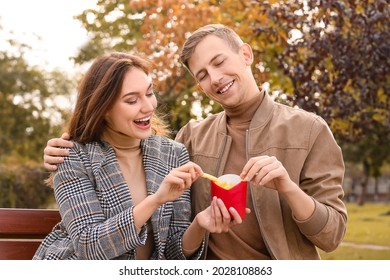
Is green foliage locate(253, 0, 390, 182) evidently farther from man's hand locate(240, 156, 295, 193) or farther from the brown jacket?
man's hand locate(240, 156, 295, 193)

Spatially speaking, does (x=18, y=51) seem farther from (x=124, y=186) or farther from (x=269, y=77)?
(x=124, y=186)

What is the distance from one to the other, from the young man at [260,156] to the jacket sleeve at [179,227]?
0.32 ft

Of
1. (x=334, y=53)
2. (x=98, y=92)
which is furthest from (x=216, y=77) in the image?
(x=334, y=53)

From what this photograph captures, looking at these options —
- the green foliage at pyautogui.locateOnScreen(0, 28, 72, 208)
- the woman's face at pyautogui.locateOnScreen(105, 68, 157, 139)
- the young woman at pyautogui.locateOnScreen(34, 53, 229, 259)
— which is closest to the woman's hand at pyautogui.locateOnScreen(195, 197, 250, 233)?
the young woman at pyautogui.locateOnScreen(34, 53, 229, 259)

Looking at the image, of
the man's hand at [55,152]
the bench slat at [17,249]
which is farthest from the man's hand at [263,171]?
the bench slat at [17,249]

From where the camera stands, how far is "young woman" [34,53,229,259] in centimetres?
312

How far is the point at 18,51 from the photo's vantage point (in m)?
25.6

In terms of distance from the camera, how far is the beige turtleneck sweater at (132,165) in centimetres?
340

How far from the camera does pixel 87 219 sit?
10.4 ft

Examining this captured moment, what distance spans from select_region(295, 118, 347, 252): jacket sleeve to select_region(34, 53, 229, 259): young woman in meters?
0.48

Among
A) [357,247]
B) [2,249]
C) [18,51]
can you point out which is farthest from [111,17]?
[18,51]

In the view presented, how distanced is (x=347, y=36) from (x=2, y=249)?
14.0ft

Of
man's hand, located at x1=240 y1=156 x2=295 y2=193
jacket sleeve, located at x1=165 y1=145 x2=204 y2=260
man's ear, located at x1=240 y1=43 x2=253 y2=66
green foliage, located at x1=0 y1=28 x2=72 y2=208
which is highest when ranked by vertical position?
man's ear, located at x1=240 y1=43 x2=253 y2=66

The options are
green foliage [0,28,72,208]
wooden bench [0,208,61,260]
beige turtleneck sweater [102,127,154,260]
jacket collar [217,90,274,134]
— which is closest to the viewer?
beige turtleneck sweater [102,127,154,260]
